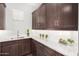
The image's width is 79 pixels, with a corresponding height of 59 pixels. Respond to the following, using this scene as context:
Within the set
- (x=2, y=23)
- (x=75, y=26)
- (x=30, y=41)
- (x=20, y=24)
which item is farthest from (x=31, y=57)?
(x=75, y=26)

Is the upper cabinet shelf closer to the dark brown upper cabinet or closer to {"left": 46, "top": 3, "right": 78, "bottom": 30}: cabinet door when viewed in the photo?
{"left": 46, "top": 3, "right": 78, "bottom": 30}: cabinet door

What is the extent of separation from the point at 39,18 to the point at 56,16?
0.23 meters

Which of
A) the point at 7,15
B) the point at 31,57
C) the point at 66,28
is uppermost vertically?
the point at 7,15

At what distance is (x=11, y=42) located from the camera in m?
1.65

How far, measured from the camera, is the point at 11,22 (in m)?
1.63

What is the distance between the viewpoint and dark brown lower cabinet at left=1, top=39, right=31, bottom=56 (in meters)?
1.63

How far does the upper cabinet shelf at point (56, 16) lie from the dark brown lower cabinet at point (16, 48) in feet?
0.84

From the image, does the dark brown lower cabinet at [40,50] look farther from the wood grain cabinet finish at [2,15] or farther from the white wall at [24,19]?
the wood grain cabinet finish at [2,15]

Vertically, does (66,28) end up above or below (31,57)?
above

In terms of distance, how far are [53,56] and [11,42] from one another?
0.57 metres

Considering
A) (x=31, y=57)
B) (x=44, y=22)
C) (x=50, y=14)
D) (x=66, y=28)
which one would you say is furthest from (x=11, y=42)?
(x=66, y=28)

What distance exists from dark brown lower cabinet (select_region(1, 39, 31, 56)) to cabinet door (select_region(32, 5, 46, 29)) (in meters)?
0.23

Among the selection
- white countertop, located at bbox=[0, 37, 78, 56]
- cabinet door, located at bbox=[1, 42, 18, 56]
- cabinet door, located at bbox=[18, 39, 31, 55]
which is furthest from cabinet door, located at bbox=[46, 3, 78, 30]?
cabinet door, located at bbox=[1, 42, 18, 56]

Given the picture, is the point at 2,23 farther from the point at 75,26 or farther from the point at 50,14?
the point at 75,26
